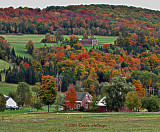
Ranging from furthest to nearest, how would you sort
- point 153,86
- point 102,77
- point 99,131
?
1. point 102,77
2. point 153,86
3. point 99,131

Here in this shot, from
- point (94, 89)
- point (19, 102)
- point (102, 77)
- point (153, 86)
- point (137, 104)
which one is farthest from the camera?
point (102, 77)

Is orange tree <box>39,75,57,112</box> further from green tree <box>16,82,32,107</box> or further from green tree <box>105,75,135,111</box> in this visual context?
green tree <box>16,82,32,107</box>

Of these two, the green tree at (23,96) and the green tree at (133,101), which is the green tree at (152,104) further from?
the green tree at (23,96)

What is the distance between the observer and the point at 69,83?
182 m

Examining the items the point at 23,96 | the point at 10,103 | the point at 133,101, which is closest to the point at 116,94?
the point at 133,101

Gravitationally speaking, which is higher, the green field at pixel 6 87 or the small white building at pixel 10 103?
the green field at pixel 6 87

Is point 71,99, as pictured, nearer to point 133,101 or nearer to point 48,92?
point 48,92

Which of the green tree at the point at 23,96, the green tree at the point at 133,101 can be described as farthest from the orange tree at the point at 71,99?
the green tree at the point at 23,96

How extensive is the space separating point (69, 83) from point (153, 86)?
36624 millimetres

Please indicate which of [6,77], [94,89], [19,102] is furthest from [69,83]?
[19,102]

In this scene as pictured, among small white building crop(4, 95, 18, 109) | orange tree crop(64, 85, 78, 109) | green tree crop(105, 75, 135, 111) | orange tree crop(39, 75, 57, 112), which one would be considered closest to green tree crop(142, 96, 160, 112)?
green tree crop(105, 75, 135, 111)

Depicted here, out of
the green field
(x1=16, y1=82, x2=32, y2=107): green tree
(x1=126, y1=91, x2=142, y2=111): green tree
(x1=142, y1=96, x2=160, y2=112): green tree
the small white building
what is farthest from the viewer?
the green field

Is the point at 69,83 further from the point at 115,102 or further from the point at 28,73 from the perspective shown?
the point at 115,102

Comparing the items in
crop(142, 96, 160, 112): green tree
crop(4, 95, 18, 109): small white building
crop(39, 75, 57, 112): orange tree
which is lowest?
crop(4, 95, 18, 109): small white building
